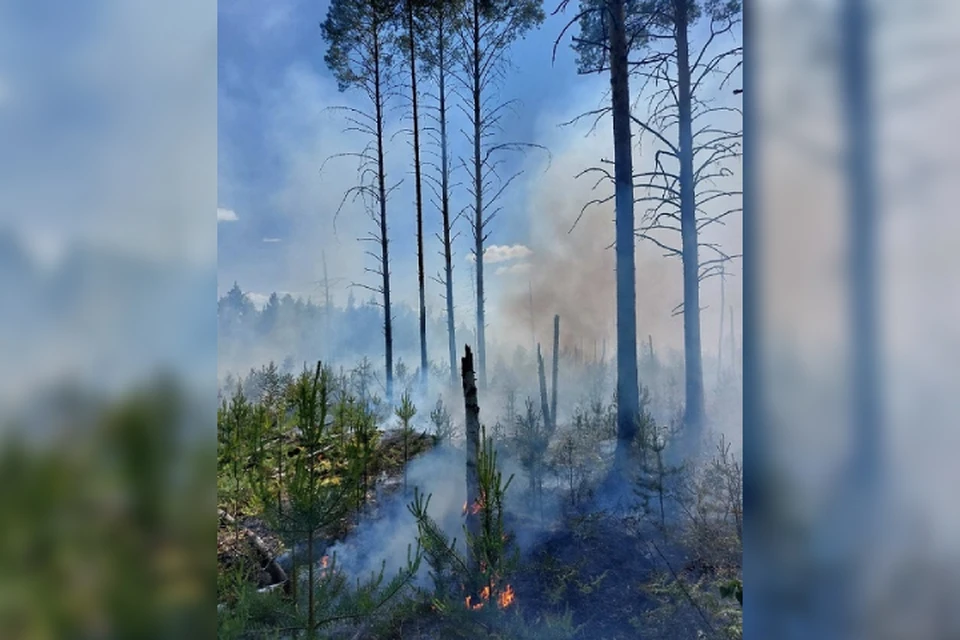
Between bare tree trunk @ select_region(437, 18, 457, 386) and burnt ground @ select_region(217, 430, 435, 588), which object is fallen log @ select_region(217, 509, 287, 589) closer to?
burnt ground @ select_region(217, 430, 435, 588)

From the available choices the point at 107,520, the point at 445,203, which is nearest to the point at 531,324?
the point at 445,203

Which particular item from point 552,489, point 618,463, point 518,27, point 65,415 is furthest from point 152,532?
point 518,27

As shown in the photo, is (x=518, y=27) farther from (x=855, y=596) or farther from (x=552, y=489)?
(x=855, y=596)

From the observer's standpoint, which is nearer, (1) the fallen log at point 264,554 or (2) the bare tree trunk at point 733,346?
(2) the bare tree trunk at point 733,346

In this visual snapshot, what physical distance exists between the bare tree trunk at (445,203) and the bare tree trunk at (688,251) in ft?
1.86

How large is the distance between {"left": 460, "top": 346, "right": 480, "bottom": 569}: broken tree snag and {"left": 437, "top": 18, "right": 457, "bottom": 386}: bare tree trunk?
1.5 inches

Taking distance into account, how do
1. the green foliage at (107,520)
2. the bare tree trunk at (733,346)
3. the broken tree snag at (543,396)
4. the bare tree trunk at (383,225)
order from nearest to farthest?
1. the green foliage at (107,520)
2. the bare tree trunk at (733,346)
3. the broken tree snag at (543,396)
4. the bare tree trunk at (383,225)

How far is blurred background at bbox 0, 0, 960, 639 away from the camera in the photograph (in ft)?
3.27

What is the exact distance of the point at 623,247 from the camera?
136 centimetres

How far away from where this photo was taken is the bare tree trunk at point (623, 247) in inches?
53.1

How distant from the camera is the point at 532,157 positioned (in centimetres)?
142

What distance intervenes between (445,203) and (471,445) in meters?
0.63

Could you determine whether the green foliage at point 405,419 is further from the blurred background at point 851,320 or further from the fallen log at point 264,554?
the blurred background at point 851,320

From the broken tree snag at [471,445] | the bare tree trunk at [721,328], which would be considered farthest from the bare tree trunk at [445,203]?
the bare tree trunk at [721,328]
